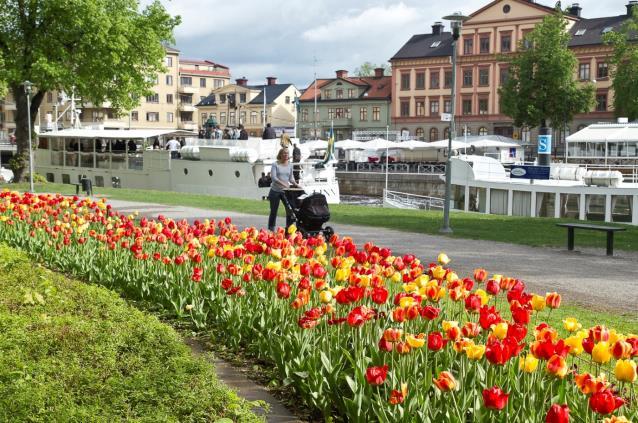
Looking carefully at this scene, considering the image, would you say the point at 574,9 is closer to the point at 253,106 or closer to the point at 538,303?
the point at 253,106

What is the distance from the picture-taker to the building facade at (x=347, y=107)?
3875 inches

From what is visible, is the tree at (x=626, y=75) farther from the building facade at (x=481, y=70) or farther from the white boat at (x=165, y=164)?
the white boat at (x=165, y=164)

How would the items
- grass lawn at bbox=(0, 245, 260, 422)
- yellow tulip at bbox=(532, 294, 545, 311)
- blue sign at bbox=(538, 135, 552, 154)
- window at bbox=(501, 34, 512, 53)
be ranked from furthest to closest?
window at bbox=(501, 34, 512, 53) → blue sign at bbox=(538, 135, 552, 154) → yellow tulip at bbox=(532, 294, 545, 311) → grass lawn at bbox=(0, 245, 260, 422)

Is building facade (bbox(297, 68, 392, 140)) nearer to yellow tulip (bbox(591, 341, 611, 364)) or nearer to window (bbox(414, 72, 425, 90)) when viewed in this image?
window (bbox(414, 72, 425, 90))

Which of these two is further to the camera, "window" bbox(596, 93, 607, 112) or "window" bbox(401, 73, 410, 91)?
"window" bbox(401, 73, 410, 91)

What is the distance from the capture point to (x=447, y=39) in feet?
306

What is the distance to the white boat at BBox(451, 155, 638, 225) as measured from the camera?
33.1 meters

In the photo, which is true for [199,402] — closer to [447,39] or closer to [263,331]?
[263,331]

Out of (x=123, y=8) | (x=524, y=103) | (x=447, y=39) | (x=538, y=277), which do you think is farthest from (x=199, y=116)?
(x=538, y=277)

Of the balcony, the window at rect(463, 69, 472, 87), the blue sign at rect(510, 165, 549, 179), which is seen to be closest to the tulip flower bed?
the blue sign at rect(510, 165, 549, 179)

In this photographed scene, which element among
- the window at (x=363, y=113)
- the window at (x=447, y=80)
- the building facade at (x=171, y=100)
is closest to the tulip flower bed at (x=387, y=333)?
the window at (x=447, y=80)

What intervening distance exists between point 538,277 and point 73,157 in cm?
4305

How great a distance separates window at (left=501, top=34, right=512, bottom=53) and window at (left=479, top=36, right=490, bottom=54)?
6.14 ft

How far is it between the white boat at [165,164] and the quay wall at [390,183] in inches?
665
